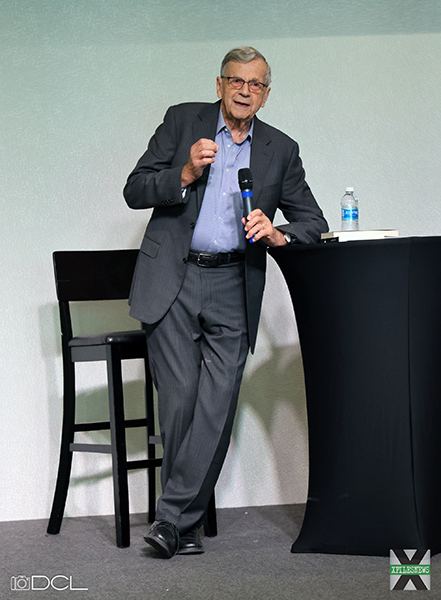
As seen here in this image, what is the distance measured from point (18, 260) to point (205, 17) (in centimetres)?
133

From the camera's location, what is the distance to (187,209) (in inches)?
88.9

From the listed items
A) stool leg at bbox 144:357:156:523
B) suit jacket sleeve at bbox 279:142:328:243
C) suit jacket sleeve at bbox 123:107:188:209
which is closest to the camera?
suit jacket sleeve at bbox 123:107:188:209

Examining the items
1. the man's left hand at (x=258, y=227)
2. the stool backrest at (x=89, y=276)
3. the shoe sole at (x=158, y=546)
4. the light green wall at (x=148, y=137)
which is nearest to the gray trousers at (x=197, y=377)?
the shoe sole at (x=158, y=546)

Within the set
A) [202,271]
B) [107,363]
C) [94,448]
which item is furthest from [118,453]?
[202,271]

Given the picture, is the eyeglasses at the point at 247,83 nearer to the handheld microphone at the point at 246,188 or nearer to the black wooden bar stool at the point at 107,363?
the handheld microphone at the point at 246,188

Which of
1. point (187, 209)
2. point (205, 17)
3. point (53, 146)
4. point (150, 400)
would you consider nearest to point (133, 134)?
point (53, 146)

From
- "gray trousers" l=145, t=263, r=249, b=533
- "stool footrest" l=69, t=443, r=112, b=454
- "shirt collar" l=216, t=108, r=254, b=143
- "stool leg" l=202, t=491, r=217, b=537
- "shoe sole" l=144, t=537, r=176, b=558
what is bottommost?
"stool leg" l=202, t=491, r=217, b=537

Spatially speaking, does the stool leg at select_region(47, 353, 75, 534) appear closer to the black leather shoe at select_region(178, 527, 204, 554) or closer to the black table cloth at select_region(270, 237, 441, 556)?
the black leather shoe at select_region(178, 527, 204, 554)

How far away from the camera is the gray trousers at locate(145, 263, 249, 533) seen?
223 centimetres

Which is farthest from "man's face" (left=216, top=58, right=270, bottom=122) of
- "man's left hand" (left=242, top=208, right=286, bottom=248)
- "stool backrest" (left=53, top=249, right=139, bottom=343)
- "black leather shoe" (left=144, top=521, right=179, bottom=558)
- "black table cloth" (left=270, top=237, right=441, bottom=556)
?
"black leather shoe" (left=144, top=521, right=179, bottom=558)

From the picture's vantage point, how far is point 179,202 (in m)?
2.15

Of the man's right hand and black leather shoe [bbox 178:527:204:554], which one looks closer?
the man's right hand

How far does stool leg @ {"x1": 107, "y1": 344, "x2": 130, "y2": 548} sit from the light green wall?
0.62 meters

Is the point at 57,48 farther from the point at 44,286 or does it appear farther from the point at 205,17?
the point at 44,286
